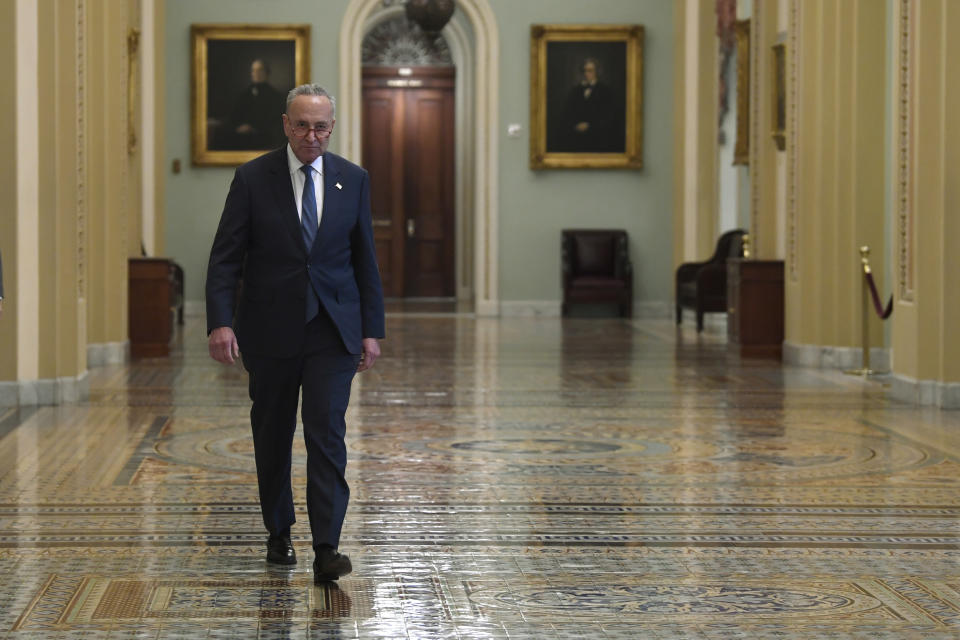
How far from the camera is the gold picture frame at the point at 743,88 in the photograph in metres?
17.7

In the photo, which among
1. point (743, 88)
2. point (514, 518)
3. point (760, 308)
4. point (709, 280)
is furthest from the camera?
point (743, 88)

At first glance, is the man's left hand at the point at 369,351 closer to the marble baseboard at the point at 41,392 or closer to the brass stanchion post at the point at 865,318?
the marble baseboard at the point at 41,392

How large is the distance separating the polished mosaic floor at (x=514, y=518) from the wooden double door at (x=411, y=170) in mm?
13756

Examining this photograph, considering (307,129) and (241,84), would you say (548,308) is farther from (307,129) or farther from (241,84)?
(307,129)

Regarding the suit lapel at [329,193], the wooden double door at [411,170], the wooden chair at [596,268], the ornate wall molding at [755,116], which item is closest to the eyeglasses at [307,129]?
the suit lapel at [329,193]

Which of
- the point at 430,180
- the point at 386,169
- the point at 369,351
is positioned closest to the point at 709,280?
the point at 430,180

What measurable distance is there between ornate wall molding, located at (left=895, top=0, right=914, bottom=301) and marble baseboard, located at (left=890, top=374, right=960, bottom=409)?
24.8 inches

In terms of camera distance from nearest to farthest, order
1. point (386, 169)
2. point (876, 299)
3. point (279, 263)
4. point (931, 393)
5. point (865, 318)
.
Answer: point (279, 263)
point (931, 393)
point (876, 299)
point (865, 318)
point (386, 169)

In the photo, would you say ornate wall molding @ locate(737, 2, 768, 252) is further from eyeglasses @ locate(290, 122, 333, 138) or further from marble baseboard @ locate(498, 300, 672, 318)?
eyeglasses @ locate(290, 122, 333, 138)

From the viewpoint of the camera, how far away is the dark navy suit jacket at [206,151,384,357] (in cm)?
477

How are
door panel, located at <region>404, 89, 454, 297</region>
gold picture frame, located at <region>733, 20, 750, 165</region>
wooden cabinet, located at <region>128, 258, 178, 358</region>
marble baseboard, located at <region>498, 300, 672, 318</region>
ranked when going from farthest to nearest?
door panel, located at <region>404, 89, 454, 297</region> → marble baseboard, located at <region>498, 300, 672, 318</region> → gold picture frame, located at <region>733, 20, 750, 165</region> → wooden cabinet, located at <region>128, 258, 178, 358</region>

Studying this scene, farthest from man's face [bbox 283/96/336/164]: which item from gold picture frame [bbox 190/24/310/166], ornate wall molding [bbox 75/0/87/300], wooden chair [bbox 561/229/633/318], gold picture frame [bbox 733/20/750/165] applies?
gold picture frame [bbox 190/24/310/166]

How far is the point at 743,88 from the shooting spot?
1778 centimetres

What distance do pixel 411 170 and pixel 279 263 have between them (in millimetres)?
20225
